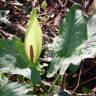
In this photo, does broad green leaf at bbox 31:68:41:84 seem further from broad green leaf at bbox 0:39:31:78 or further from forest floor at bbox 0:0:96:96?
forest floor at bbox 0:0:96:96

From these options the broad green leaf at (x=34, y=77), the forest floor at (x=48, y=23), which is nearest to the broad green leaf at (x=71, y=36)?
the broad green leaf at (x=34, y=77)

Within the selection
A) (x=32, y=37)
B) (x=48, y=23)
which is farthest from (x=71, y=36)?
(x=48, y=23)

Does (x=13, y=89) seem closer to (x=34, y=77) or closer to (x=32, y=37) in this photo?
(x=34, y=77)

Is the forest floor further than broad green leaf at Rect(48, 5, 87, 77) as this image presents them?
Yes

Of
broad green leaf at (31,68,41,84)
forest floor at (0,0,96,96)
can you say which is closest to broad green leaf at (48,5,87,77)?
broad green leaf at (31,68,41,84)

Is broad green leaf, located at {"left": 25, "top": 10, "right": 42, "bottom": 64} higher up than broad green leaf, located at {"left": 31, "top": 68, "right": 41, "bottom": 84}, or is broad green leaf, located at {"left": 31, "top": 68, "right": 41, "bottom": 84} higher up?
broad green leaf, located at {"left": 25, "top": 10, "right": 42, "bottom": 64}

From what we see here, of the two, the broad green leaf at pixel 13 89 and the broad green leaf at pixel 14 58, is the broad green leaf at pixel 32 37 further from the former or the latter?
the broad green leaf at pixel 13 89

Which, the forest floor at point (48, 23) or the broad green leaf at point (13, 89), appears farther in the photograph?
the forest floor at point (48, 23)
